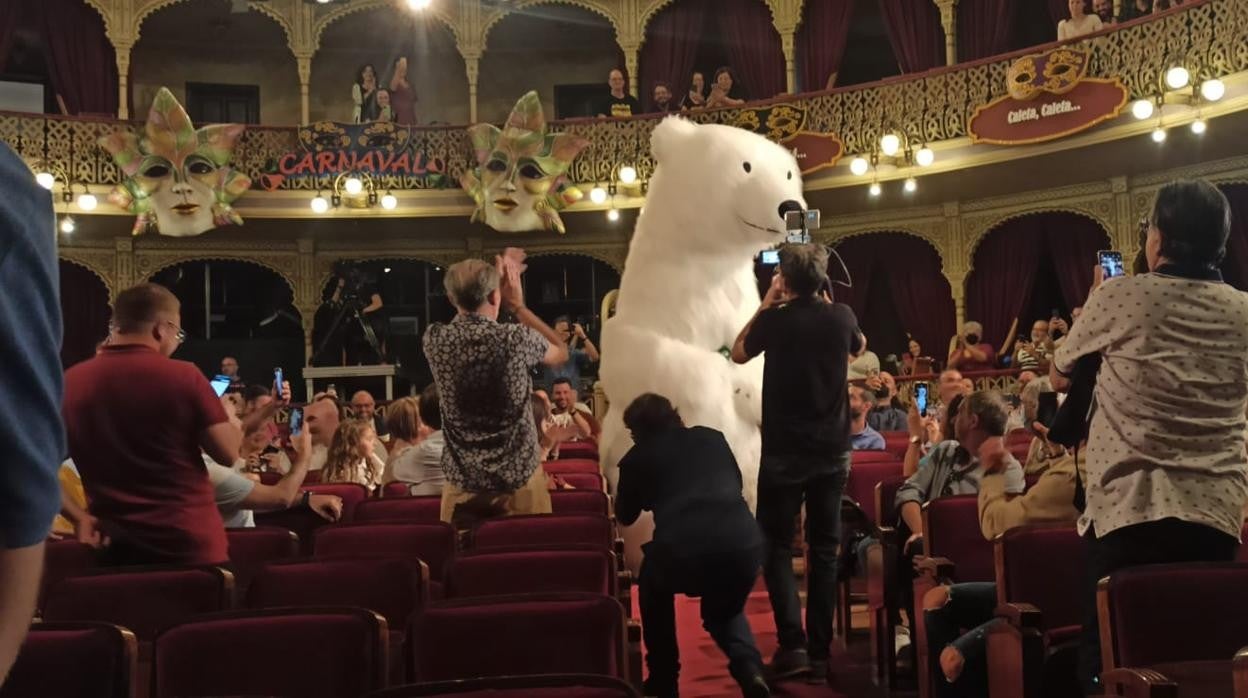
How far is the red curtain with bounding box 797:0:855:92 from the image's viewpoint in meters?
14.6

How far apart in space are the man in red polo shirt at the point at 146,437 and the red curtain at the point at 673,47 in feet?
43.4

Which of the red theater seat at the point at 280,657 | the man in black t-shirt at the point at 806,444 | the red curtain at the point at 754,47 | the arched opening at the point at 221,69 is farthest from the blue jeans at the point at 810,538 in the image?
the arched opening at the point at 221,69

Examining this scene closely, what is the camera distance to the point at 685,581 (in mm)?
3312

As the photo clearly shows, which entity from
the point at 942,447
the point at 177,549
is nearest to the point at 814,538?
the point at 942,447

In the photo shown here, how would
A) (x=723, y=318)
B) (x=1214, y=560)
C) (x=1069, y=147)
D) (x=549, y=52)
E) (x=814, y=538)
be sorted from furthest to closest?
(x=549, y=52), (x=1069, y=147), (x=723, y=318), (x=814, y=538), (x=1214, y=560)

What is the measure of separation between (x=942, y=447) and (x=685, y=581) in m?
1.15

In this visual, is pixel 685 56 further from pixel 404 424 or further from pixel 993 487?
pixel 993 487

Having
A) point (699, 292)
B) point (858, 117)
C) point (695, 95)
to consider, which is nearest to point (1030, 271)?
point (858, 117)

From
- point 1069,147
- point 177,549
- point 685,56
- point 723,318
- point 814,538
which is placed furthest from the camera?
point 685,56

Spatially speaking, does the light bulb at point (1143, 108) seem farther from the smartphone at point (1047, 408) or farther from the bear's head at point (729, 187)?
the smartphone at point (1047, 408)

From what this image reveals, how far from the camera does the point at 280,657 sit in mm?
2105

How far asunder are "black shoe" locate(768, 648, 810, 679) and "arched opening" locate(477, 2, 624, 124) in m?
13.8

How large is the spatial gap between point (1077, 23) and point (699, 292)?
8232mm

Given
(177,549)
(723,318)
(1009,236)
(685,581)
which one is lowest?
(685,581)
